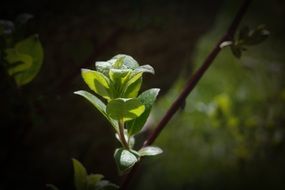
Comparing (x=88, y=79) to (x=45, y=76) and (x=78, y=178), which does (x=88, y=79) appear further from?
(x=45, y=76)

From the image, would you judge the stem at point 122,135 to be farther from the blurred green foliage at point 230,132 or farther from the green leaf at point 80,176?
the blurred green foliage at point 230,132

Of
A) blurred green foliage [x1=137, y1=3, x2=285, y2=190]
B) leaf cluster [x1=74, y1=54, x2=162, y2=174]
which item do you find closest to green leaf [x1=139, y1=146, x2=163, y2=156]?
leaf cluster [x1=74, y1=54, x2=162, y2=174]

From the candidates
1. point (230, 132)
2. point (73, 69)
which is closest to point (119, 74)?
point (73, 69)

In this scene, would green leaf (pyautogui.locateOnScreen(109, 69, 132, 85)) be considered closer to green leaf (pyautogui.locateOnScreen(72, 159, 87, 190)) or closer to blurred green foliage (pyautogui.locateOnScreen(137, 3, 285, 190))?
green leaf (pyautogui.locateOnScreen(72, 159, 87, 190))

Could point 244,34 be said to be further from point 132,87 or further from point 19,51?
point 19,51

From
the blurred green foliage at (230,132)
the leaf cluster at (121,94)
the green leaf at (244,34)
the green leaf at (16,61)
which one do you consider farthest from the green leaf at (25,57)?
the blurred green foliage at (230,132)

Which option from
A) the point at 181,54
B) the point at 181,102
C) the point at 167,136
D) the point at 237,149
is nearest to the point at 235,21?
the point at 181,102
